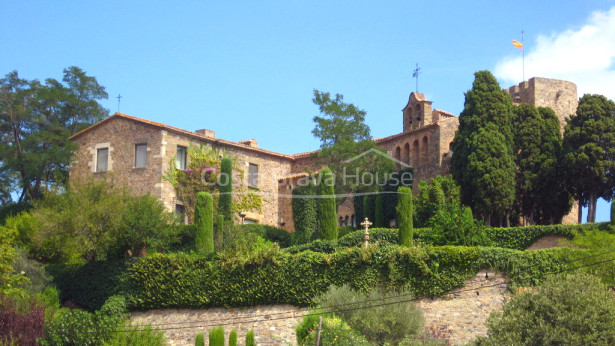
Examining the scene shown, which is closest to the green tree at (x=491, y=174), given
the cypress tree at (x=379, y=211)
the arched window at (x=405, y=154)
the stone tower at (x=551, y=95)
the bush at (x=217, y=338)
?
the cypress tree at (x=379, y=211)

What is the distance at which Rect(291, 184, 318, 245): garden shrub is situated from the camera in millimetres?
40781

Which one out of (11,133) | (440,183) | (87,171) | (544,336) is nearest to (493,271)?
(544,336)

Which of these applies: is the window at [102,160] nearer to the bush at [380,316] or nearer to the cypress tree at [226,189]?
the cypress tree at [226,189]

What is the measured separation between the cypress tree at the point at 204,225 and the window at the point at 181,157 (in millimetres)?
7032

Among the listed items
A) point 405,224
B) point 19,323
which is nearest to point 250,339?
point 19,323

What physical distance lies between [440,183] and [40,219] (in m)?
17.5

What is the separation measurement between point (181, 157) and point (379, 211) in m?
10.7

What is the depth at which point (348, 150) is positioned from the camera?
4294 centimetres

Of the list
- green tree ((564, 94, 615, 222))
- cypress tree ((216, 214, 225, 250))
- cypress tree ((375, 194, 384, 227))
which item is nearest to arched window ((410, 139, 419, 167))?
cypress tree ((375, 194, 384, 227))

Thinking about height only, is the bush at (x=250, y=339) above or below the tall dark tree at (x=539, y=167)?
below

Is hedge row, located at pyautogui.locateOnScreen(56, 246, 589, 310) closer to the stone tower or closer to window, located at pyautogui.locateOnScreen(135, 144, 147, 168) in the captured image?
window, located at pyautogui.locateOnScreen(135, 144, 147, 168)

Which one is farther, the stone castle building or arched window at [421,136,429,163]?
arched window at [421,136,429,163]

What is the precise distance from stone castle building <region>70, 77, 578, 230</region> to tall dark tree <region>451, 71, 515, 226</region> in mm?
3422

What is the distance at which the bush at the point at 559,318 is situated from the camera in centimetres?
2318
